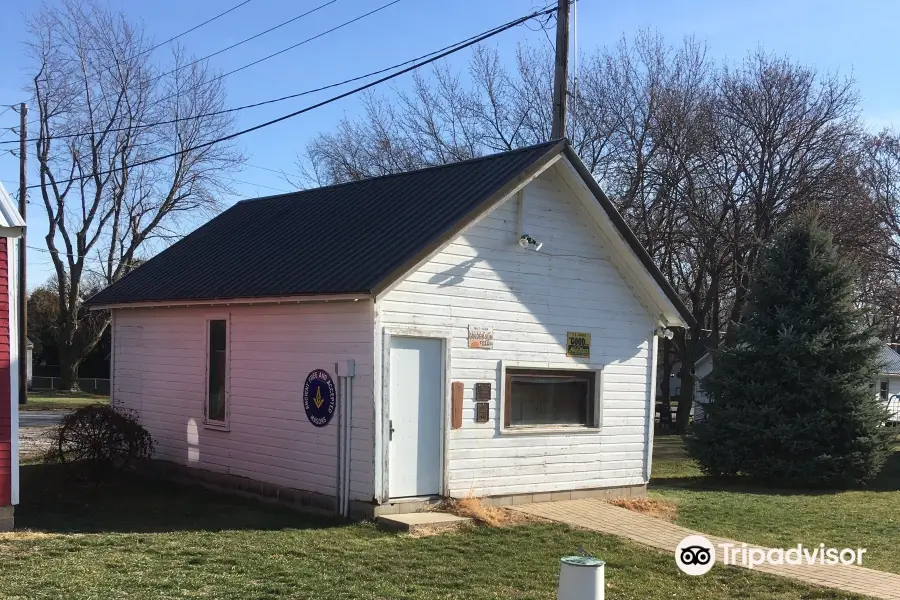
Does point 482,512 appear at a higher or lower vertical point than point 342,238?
lower

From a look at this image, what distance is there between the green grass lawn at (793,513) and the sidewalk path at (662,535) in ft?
1.69

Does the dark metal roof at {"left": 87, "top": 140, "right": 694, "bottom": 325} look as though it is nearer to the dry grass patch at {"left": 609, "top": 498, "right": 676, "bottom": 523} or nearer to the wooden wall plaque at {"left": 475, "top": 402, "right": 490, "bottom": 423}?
the wooden wall plaque at {"left": 475, "top": 402, "right": 490, "bottom": 423}

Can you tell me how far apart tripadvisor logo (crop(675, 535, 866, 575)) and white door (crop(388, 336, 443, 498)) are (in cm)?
317

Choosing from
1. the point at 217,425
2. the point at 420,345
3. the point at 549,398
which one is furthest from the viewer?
the point at 217,425

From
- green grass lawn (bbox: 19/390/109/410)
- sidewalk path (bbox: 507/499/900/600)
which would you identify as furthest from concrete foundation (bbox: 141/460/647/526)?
green grass lawn (bbox: 19/390/109/410)

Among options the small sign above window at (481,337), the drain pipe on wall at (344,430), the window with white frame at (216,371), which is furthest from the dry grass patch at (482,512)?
the window with white frame at (216,371)

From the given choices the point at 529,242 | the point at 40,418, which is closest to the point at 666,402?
the point at 40,418

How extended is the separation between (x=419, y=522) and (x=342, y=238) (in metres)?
4.30

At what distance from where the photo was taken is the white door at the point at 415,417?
37.1 ft

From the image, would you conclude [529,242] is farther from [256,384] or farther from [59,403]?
[59,403]

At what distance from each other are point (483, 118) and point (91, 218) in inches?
686

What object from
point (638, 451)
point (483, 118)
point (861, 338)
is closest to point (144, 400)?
point (638, 451)

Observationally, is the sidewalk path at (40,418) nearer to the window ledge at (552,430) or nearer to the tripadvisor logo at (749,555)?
the window ledge at (552,430)

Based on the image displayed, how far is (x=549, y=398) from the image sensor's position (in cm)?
1306
